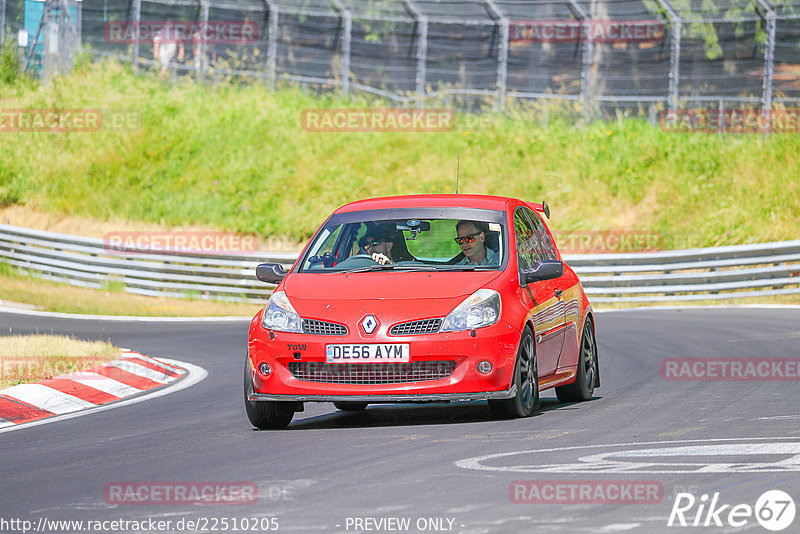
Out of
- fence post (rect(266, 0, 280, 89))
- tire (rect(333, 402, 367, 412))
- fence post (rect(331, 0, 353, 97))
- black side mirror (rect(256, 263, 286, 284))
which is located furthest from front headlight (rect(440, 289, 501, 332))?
fence post (rect(266, 0, 280, 89))

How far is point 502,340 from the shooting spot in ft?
28.9

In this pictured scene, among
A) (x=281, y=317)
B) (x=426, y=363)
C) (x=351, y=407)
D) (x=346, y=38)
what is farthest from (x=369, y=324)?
(x=346, y=38)

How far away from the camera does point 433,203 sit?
10.2m

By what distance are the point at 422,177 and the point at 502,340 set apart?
23.8 metres

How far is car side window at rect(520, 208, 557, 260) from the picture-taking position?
10781mm

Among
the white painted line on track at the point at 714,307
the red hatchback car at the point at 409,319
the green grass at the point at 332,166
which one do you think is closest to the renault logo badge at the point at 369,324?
the red hatchback car at the point at 409,319

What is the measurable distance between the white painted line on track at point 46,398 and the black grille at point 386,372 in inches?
118

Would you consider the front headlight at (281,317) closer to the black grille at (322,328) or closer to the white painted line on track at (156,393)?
the black grille at (322,328)

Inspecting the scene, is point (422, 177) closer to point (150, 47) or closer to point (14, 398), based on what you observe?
point (150, 47)

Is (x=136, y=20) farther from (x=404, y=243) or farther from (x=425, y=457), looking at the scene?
(x=425, y=457)

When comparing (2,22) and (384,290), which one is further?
(2,22)

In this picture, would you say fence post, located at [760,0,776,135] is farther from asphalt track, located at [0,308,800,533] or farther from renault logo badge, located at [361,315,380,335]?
renault logo badge, located at [361,315,380,335]

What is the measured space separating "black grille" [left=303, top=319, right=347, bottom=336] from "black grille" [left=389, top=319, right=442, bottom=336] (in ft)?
1.09

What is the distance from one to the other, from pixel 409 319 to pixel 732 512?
336cm
